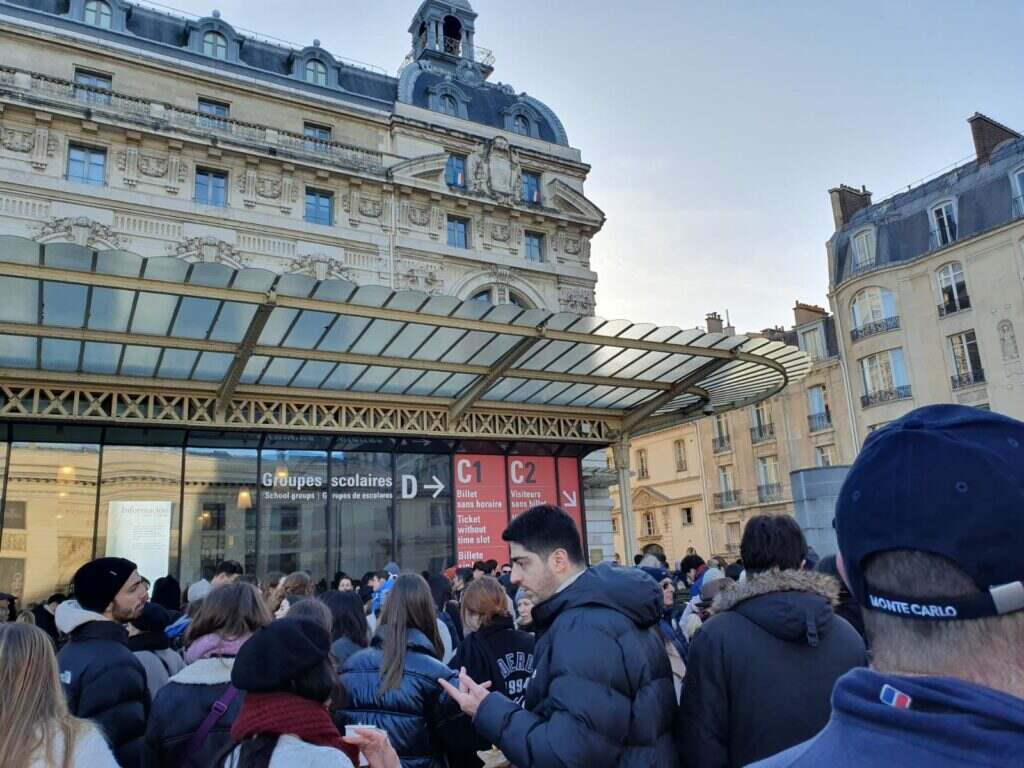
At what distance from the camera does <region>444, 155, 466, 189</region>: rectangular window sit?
20.5 m

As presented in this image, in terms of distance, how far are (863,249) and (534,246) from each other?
58.9 ft

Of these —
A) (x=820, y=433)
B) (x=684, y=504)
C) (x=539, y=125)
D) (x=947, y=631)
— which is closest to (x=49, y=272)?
(x=947, y=631)

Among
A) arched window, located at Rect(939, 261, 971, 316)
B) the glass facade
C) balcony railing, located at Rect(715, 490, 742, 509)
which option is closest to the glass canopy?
the glass facade

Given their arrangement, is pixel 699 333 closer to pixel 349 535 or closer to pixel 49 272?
pixel 349 535

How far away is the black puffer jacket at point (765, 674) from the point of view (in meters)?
2.63

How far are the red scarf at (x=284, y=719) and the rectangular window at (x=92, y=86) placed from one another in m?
17.9

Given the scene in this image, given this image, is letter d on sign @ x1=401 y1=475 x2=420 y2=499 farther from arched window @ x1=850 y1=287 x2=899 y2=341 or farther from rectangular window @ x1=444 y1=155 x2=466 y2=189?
arched window @ x1=850 y1=287 x2=899 y2=341

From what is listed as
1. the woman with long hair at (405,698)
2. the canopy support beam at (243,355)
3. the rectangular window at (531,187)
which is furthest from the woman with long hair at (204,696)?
the rectangular window at (531,187)

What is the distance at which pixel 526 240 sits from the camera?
69.7 feet

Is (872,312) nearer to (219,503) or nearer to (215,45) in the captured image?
(215,45)

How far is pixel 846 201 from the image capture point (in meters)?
33.3

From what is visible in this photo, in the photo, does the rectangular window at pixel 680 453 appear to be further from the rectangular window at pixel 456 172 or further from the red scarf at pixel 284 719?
the red scarf at pixel 284 719

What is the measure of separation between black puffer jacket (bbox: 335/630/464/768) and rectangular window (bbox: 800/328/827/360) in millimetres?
34533

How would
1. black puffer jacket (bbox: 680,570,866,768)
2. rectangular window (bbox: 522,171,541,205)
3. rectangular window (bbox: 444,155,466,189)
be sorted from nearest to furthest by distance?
black puffer jacket (bbox: 680,570,866,768)
rectangular window (bbox: 444,155,466,189)
rectangular window (bbox: 522,171,541,205)
